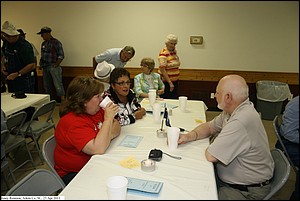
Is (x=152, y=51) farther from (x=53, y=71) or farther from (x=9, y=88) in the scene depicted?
(x=9, y=88)

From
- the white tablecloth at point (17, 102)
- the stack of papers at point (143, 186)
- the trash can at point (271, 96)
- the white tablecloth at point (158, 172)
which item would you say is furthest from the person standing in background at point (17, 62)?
the trash can at point (271, 96)

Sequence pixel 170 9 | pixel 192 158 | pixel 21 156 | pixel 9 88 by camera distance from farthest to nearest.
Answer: pixel 170 9, pixel 9 88, pixel 21 156, pixel 192 158

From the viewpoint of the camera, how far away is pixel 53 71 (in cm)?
474

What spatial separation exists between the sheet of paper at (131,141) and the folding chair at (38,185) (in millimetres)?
463

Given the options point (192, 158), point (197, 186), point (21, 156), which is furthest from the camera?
point (21, 156)

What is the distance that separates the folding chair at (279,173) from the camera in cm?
132

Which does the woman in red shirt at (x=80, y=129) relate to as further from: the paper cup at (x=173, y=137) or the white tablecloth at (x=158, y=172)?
the paper cup at (x=173, y=137)

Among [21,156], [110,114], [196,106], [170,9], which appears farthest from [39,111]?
[170,9]

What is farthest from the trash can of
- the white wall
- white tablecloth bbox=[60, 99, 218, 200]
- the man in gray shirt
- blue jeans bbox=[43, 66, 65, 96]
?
blue jeans bbox=[43, 66, 65, 96]

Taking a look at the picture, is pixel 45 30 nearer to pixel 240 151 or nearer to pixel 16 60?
pixel 16 60

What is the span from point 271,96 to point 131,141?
10.9ft

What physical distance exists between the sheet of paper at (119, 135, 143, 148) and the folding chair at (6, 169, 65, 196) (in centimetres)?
46

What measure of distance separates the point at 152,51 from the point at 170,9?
0.78m

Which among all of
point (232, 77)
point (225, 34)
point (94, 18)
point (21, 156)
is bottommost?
point (21, 156)
